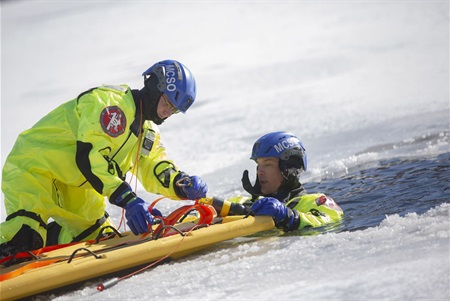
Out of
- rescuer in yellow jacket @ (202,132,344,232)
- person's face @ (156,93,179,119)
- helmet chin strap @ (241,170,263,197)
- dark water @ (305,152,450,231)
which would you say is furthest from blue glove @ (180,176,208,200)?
dark water @ (305,152,450,231)

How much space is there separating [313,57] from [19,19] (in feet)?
41.8

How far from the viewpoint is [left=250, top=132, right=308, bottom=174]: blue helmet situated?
22.8 ft

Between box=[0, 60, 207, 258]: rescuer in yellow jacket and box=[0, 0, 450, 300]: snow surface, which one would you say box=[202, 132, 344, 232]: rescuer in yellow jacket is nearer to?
box=[0, 0, 450, 300]: snow surface

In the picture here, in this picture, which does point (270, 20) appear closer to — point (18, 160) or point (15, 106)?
point (15, 106)

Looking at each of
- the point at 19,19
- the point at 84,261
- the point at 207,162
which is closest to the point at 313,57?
the point at 207,162

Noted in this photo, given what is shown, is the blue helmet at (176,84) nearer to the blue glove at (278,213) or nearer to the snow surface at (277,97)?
the blue glove at (278,213)

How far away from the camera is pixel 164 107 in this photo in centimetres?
609

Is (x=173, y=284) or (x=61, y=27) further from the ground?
(x=61, y=27)

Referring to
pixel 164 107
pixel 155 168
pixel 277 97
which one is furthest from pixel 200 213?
pixel 277 97

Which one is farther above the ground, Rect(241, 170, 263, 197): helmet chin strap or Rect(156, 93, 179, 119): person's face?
Rect(156, 93, 179, 119): person's face

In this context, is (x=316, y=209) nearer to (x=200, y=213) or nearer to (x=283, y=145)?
(x=283, y=145)

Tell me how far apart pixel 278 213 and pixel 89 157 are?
1563 millimetres

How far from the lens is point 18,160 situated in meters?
6.05

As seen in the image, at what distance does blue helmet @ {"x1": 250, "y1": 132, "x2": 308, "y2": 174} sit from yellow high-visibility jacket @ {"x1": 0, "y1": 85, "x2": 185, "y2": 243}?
96cm
